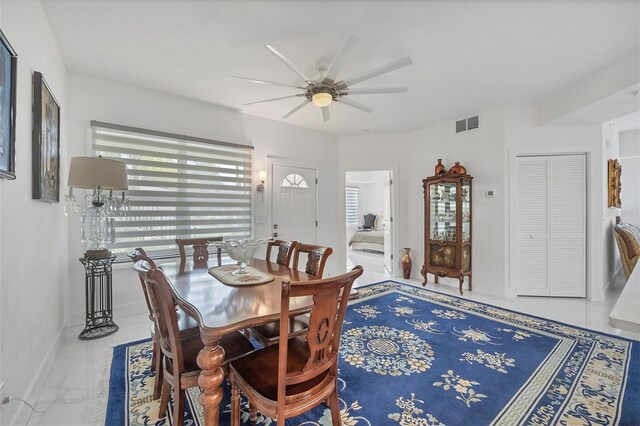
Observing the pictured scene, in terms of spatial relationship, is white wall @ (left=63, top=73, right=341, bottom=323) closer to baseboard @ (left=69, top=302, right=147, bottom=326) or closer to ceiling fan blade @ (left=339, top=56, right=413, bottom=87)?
baseboard @ (left=69, top=302, right=147, bottom=326)

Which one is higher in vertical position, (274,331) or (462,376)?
(274,331)

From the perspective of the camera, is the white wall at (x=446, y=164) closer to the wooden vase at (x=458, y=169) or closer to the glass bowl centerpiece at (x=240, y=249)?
the wooden vase at (x=458, y=169)

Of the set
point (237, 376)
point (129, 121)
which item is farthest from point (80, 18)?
point (237, 376)

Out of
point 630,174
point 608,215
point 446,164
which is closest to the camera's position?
point 608,215

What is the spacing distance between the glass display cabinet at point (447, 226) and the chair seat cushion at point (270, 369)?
3507 mm

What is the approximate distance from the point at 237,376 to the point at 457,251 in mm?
3866

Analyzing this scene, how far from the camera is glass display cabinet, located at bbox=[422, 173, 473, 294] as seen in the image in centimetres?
434

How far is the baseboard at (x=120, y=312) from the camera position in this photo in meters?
3.05

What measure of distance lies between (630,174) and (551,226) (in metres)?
3.54

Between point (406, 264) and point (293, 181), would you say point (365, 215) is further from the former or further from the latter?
point (293, 181)

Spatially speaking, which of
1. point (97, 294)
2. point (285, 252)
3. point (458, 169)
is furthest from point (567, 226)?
point (97, 294)

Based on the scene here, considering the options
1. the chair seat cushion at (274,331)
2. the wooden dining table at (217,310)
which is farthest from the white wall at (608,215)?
the wooden dining table at (217,310)

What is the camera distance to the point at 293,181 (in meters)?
4.88

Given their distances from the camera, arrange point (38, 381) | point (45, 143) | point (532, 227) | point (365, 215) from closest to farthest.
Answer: point (38, 381), point (45, 143), point (532, 227), point (365, 215)
